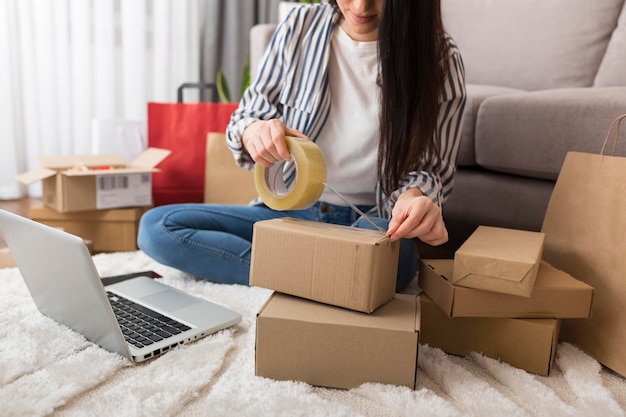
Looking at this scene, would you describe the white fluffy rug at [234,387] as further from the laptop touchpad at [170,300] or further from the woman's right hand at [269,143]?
the woman's right hand at [269,143]

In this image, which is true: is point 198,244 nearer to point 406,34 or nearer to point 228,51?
point 406,34

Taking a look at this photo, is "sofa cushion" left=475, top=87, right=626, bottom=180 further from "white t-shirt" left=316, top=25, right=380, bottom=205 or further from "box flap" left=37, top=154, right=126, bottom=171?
"box flap" left=37, top=154, right=126, bottom=171

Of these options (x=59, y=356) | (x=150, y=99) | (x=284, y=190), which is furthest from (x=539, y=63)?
(x=150, y=99)

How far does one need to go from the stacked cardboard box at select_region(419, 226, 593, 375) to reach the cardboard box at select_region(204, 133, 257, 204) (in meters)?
1.08

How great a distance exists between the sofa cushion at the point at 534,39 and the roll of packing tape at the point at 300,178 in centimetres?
119

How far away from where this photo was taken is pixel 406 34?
1076 millimetres

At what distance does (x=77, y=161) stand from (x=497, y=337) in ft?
4.44

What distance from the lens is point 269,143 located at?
923 millimetres

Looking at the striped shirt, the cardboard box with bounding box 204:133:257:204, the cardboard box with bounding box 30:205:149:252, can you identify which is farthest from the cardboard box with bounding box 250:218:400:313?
the cardboard box with bounding box 204:133:257:204

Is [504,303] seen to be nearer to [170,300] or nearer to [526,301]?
[526,301]

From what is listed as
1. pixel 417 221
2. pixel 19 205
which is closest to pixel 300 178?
pixel 417 221

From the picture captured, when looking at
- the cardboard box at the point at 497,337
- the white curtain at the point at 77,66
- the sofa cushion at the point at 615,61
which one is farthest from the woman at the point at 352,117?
the white curtain at the point at 77,66

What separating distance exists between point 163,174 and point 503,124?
1.14m

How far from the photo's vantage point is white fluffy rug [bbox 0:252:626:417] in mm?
775
